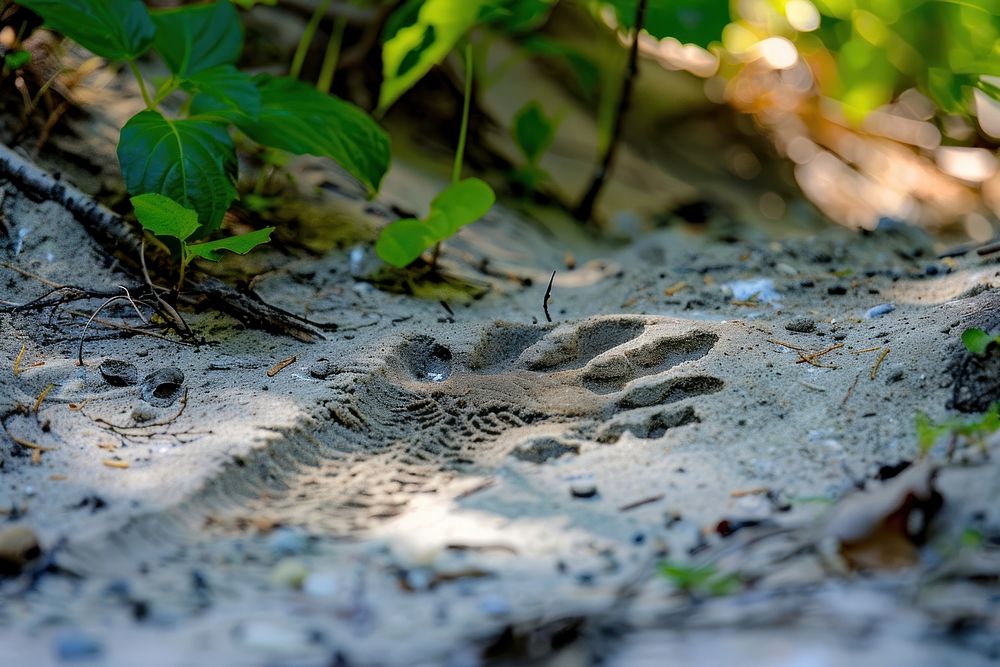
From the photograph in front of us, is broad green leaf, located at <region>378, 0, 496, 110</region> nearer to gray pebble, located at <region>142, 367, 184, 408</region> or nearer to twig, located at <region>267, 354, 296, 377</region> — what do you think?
twig, located at <region>267, 354, 296, 377</region>

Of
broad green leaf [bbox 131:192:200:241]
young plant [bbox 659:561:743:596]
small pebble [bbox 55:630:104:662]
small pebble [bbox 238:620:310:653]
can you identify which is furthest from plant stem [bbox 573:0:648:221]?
small pebble [bbox 55:630:104:662]

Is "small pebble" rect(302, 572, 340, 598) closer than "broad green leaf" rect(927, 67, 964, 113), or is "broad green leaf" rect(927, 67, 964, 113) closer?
"small pebble" rect(302, 572, 340, 598)

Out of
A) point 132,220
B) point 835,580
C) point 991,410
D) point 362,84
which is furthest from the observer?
point 362,84

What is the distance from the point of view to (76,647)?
3.71 ft

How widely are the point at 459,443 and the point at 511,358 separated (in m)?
0.48

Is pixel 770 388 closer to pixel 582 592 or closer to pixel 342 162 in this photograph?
pixel 582 592

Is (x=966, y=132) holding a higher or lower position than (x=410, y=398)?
higher

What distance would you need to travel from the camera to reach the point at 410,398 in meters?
1.95

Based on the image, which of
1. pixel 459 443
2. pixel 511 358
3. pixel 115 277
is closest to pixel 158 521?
pixel 459 443

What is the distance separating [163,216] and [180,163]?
24cm

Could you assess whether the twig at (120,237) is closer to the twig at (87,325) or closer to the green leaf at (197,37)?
the twig at (87,325)

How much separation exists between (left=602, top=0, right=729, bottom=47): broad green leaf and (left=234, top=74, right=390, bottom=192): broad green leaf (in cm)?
110

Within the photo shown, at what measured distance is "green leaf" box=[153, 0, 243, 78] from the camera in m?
2.55

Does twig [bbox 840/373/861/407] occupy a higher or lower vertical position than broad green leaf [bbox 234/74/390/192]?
higher
